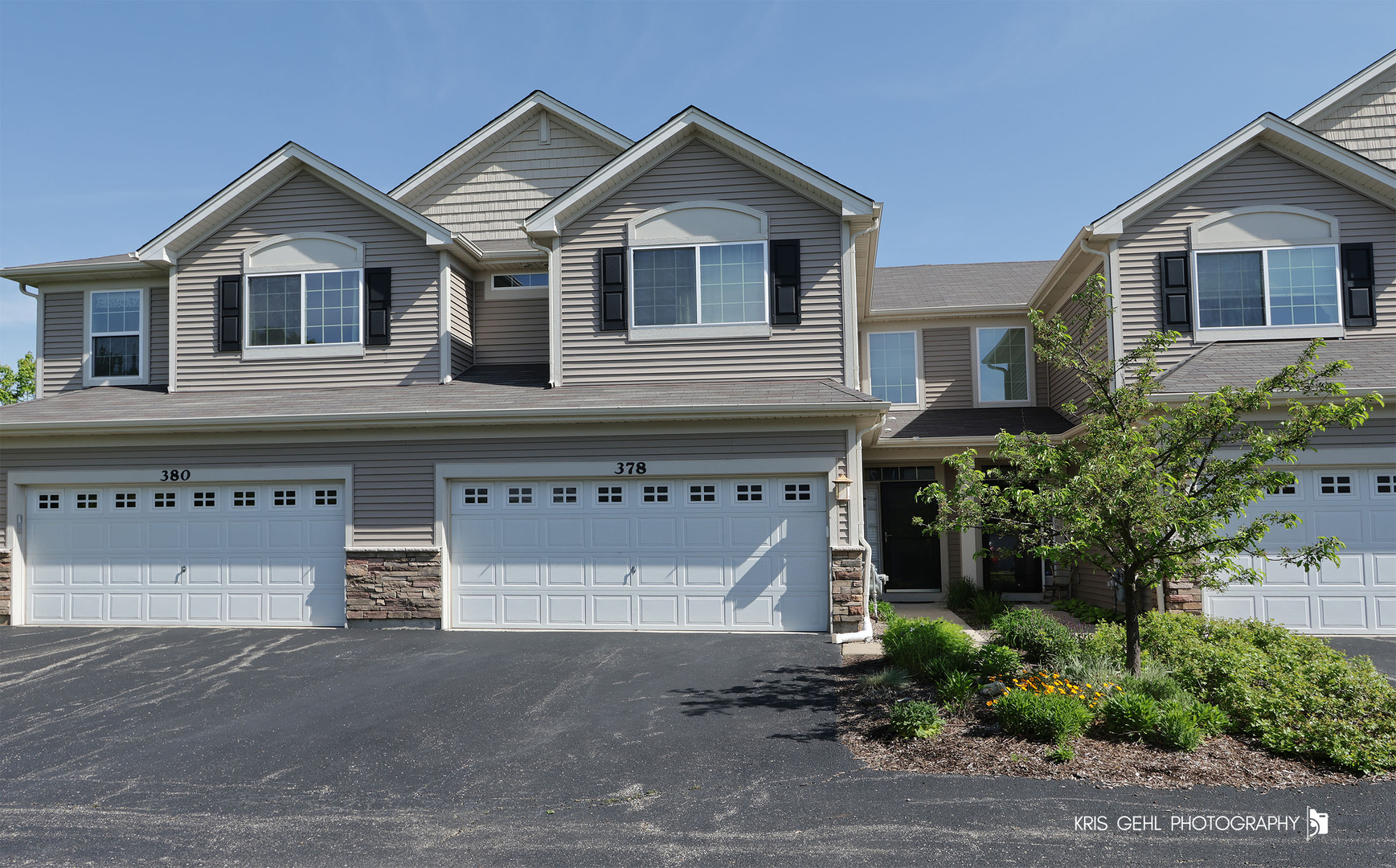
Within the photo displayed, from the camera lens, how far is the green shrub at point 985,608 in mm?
12273

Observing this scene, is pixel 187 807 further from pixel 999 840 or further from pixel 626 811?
pixel 999 840

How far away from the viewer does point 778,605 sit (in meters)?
10.8

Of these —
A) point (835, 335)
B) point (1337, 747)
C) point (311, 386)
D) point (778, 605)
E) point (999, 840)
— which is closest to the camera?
point (999, 840)

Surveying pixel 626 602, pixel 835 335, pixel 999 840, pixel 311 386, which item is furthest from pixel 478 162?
pixel 999 840

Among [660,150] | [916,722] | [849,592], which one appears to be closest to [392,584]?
[849,592]

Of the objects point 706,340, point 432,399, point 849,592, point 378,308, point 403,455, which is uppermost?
point 378,308

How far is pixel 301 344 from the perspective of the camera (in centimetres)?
1297

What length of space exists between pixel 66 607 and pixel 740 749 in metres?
10.9

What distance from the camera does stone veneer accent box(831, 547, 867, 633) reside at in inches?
416

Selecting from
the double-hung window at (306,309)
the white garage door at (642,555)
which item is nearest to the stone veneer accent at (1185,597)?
the white garage door at (642,555)

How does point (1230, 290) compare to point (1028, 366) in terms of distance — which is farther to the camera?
point (1028, 366)

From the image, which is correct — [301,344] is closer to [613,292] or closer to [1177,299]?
[613,292]

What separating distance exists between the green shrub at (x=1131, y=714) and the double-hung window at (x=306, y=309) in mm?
11270

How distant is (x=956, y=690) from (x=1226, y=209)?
9219 millimetres
